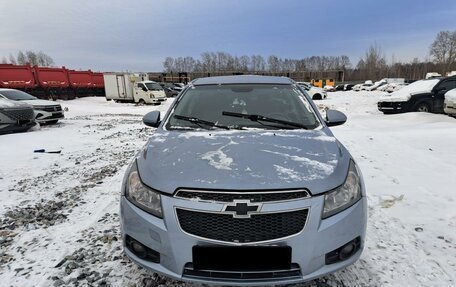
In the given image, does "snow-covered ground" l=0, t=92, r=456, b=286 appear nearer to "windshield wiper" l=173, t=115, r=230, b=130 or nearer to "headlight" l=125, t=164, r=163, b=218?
"headlight" l=125, t=164, r=163, b=218

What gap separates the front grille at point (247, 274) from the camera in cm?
180

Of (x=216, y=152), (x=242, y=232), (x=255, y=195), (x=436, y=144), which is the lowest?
(x=436, y=144)

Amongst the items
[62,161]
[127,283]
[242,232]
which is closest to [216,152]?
[242,232]

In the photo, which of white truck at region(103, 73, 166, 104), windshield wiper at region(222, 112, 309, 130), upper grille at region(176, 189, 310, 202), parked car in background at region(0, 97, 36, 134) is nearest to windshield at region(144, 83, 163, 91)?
white truck at region(103, 73, 166, 104)

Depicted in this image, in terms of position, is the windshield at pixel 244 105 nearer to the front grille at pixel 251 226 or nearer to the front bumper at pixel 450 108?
the front grille at pixel 251 226

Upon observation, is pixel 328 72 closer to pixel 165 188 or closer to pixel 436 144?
pixel 436 144

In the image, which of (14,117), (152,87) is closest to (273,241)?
(14,117)

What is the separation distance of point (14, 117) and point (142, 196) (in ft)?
31.2

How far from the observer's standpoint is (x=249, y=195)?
1.83 meters

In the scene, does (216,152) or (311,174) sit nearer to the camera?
(311,174)

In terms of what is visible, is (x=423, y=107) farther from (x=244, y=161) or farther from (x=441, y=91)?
(x=244, y=161)

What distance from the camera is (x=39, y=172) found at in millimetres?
5414

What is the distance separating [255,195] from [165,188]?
58cm

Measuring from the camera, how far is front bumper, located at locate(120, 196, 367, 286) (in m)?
1.81
